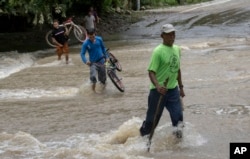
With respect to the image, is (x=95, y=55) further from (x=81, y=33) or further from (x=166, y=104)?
(x=81, y=33)

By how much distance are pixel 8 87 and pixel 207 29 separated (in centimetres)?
1635

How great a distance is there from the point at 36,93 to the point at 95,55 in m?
2.28

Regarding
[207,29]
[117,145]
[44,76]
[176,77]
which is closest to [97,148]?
[117,145]

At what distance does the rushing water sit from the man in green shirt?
0.60m

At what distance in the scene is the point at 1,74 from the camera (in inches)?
743

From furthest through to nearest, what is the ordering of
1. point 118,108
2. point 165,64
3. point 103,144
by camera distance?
1. point 118,108
2. point 103,144
3. point 165,64

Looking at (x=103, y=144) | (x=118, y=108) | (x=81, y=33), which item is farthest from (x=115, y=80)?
(x=81, y=33)

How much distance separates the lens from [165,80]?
7922mm

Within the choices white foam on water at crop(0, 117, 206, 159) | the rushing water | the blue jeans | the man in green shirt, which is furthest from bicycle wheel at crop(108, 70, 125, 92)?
the blue jeans

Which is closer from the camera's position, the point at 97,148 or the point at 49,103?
the point at 97,148

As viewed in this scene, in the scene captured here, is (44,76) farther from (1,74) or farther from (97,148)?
(97,148)

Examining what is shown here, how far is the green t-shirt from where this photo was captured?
7.73 m

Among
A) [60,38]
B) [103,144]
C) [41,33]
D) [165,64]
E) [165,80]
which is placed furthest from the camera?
[41,33]

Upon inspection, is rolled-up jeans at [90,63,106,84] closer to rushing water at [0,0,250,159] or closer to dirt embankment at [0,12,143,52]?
rushing water at [0,0,250,159]
